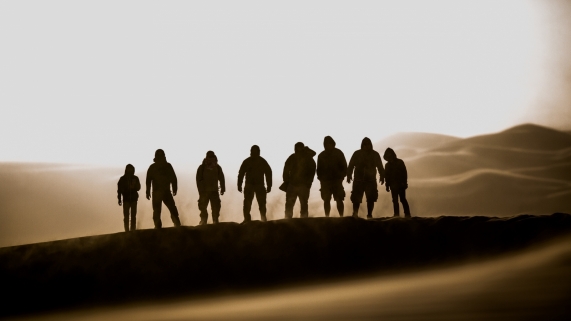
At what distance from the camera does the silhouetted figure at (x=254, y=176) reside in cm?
1844

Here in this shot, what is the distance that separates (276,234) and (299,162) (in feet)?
10.1

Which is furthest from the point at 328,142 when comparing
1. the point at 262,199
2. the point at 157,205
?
the point at 157,205

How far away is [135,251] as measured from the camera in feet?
52.1

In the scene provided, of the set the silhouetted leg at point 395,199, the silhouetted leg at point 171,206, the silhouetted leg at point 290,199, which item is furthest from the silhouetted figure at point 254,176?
the silhouetted leg at point 395,199

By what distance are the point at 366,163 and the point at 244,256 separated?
179 inches

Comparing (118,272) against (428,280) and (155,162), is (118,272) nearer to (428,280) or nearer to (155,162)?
(155,162)

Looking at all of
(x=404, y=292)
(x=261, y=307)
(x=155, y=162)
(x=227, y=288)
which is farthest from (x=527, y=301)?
(x=155, y=162)

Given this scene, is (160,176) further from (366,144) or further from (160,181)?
(366,144)

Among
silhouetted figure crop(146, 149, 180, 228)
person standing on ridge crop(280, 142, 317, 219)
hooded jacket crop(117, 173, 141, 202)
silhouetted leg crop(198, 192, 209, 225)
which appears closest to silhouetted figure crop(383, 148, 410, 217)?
person standing on ridge crop(280, 142, 317, 219)

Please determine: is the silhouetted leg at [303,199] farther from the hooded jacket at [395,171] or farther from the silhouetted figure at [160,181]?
the silhouetted figure at [160,181]

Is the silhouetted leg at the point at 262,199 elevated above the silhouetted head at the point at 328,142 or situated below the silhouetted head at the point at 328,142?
below

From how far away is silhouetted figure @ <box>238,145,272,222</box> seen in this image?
18.4 meters

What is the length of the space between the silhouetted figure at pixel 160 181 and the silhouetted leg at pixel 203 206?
748 millimetres

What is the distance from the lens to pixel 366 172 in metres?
18.1
